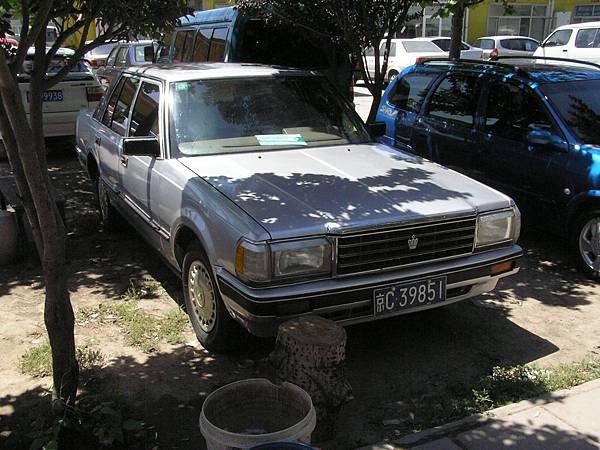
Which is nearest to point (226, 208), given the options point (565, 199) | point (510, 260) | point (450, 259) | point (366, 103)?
point (450, 259)

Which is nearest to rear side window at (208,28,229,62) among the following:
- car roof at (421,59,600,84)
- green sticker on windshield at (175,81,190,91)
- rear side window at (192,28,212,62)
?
rear side window at (192,28,212,62)

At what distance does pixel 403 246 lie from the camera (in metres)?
3.67

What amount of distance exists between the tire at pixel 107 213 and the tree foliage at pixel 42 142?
2.80m

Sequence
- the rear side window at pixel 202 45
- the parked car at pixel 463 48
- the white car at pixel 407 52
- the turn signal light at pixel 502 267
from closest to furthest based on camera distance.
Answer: the turn signal light at pixel 502 267 < the rear side window at pixel 202 45 < the white car at pixel 407 52 < the parked car at pixel 463 48

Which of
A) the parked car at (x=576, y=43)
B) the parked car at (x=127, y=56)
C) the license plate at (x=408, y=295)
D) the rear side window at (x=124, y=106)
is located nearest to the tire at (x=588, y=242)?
the license plate at (x=408, y=295)

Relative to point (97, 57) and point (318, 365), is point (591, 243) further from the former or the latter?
point (97, 57)

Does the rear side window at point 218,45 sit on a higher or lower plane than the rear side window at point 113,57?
higher

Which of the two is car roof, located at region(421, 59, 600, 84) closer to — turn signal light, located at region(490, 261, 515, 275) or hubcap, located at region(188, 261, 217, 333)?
turn signal light, located at region(490, 261, 515, 275)

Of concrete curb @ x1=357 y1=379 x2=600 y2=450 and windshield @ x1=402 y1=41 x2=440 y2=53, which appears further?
windshield @ x1=402 y1=41 x2=440 y2=53

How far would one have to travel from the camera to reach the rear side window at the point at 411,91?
7074mm

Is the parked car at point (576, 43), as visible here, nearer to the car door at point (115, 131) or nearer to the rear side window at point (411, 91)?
the rear side window at point (411, 91)

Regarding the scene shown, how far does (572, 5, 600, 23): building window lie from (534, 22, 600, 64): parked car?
1357 cm

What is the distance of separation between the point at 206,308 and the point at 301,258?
3.10ft

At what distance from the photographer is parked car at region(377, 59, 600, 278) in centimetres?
530
